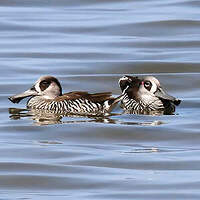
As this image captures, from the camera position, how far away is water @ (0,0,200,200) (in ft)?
41.0

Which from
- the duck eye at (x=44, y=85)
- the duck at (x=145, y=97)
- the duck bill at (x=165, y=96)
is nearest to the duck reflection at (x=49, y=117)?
the duck eye at (x=44, y=85)

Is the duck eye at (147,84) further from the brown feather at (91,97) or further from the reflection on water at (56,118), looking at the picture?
the reflection on water at (56,118)

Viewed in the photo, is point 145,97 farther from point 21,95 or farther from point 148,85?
point 21,95

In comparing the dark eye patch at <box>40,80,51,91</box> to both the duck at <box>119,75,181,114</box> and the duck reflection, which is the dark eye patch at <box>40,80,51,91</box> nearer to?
the duck reflection

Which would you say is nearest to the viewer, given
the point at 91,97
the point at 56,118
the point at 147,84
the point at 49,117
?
the point at 56,118

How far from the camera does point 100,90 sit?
19766 mm

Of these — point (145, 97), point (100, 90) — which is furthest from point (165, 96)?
point (100, 90)

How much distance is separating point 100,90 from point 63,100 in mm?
2485

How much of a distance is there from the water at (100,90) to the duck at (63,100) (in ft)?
0.96

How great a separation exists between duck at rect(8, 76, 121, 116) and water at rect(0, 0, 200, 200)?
29 centimetres

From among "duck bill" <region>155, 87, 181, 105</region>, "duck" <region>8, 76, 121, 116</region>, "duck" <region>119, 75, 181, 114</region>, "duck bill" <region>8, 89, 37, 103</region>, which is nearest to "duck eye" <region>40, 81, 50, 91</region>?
"duck" <region>8, 76, 121, 116</region>

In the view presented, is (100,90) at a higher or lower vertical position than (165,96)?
higher

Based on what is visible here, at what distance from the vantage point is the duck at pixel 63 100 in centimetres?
1717

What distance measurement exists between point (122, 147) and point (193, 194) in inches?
112
